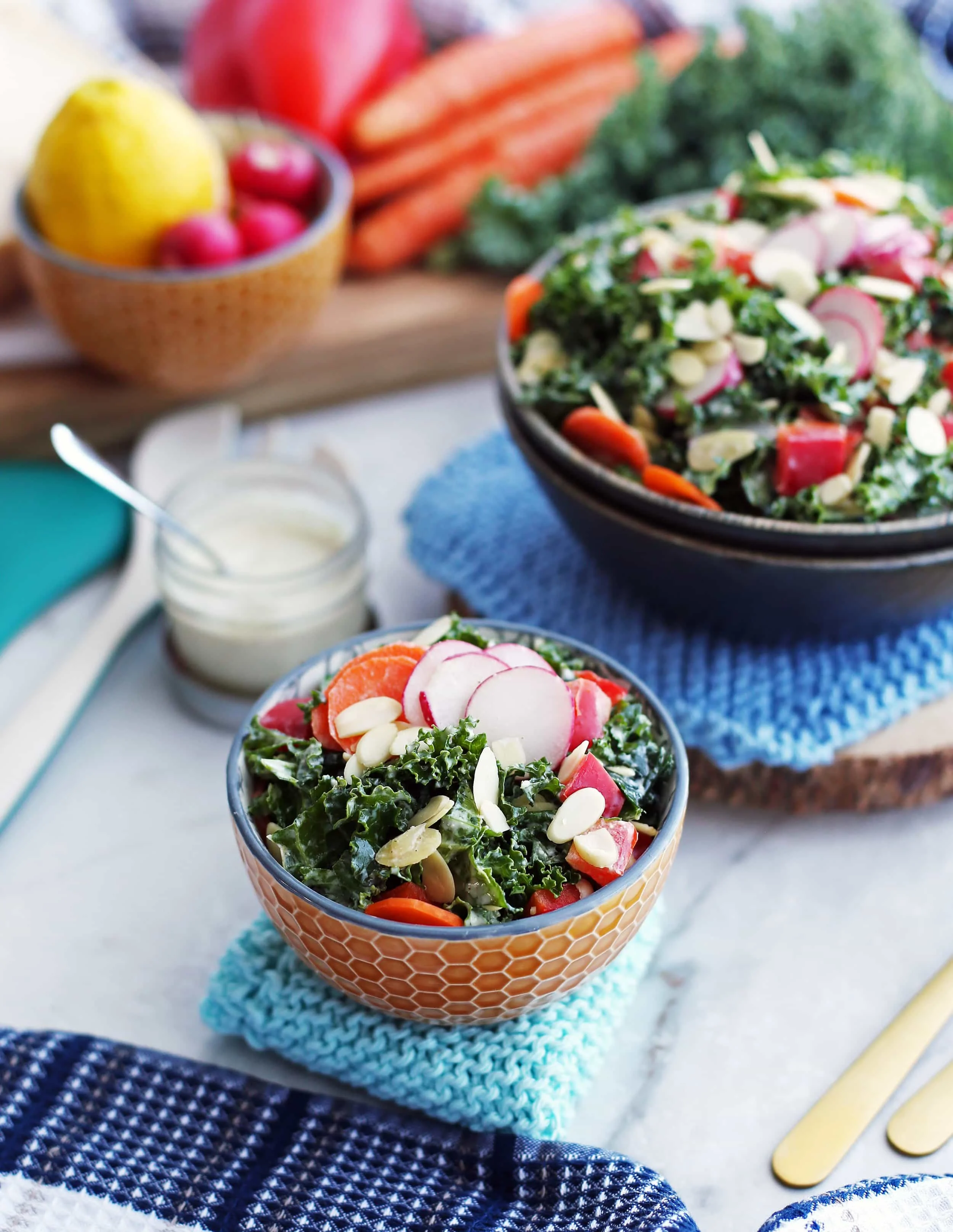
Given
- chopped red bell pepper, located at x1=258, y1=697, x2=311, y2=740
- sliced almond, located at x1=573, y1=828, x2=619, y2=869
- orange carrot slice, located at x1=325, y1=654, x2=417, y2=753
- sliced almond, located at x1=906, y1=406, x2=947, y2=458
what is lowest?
chopped red bell pepper, located at x1=258, y1=697, x2=311, y2=740

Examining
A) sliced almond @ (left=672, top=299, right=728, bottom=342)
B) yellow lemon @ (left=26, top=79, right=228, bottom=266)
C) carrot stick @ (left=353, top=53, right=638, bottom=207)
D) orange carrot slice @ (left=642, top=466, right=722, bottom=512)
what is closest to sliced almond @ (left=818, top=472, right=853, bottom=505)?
orange carrot slice @ (left=642, top=466, right=722, bottom=512)

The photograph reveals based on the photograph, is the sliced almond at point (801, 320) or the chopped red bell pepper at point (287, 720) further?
the sliced almond at point (801, 320)

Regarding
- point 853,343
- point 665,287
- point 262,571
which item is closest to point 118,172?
point 262,571

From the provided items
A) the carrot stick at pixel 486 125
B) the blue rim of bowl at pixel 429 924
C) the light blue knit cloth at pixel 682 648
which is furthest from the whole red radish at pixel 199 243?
the blue rim of bowl at pixel 429 924

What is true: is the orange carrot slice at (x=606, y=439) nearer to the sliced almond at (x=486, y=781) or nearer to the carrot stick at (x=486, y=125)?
the sliced almond at (x=486, y=781)

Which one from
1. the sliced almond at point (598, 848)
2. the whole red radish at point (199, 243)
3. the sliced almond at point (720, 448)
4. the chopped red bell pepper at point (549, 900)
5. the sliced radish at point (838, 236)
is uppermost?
the sliced radish at point (838, 236)

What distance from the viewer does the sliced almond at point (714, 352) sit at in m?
1.33

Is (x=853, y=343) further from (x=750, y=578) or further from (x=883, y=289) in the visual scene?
(x=750, y=578)

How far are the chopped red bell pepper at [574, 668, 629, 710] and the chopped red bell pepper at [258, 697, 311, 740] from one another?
0.27 meters

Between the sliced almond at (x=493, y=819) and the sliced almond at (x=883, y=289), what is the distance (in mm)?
749

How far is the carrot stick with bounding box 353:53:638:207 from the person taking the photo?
2324 mm

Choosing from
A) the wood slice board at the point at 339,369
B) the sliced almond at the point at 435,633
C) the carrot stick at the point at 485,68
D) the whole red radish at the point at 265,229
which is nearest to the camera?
the sliced almond at the point at 435,633

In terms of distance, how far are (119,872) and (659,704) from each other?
0.67m

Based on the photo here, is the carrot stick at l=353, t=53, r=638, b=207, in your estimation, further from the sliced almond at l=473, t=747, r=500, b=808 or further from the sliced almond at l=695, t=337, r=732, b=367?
the sliced almond at l=473, t=747, r=500, b=808
